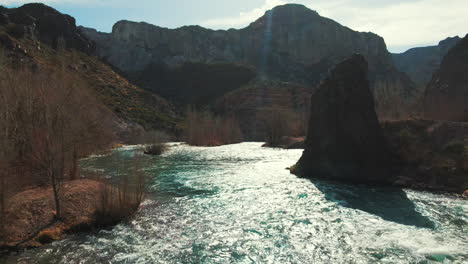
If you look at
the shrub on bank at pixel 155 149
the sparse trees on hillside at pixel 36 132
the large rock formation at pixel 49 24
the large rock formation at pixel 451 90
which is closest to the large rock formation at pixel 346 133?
the large rock formation at pixel 451 90

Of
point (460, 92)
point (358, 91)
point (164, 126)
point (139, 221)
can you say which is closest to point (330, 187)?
point (358, 91)

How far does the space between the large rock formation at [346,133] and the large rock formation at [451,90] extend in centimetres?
1909

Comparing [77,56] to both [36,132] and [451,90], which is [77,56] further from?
[451,90]

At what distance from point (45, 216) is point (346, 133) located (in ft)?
81.5

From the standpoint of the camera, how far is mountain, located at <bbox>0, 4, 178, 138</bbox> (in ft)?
312

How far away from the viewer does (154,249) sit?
486 inches

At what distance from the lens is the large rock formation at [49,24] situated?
411 ft

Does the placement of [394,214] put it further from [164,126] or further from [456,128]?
[164,126]

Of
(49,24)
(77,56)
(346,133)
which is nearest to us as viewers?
(346,133)

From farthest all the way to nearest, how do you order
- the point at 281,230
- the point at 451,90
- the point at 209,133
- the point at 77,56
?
1. the point at 77,56
2. the point at 209,133
3. the point at 451,90
4. the point at 281,230

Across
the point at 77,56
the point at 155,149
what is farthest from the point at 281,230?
the point at 77,56

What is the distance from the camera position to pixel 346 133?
2872 cm

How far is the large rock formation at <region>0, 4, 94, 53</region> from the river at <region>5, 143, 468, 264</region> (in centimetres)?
13225

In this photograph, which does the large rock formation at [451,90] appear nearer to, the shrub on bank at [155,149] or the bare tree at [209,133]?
the shrub on bank at [155,149]
